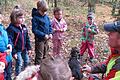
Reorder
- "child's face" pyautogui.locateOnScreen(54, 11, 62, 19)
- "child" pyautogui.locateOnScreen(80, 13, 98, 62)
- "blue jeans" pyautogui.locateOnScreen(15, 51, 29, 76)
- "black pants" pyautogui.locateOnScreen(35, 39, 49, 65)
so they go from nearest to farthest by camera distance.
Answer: "blue jeans" pyautogui.locateOnScreen(15, 51, 29, 76)
"black pants" pyautogui.locateOnScreen(35, 39, 49, 65)
"child's face" pyautogui.locateOnScreen(54, 11, 62, 19)
"child" pyautogui.locateOnScreen(80, 13, 98, 62)

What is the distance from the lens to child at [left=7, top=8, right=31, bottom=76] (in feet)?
18.2

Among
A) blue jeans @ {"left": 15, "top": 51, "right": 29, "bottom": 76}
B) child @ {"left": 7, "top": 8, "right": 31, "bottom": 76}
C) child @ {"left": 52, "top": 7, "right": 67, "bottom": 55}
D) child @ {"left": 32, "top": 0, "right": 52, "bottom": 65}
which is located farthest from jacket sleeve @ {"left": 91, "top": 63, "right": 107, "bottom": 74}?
child @ {"left": 52, "top": 7, "right": 67, "bottom": 55}

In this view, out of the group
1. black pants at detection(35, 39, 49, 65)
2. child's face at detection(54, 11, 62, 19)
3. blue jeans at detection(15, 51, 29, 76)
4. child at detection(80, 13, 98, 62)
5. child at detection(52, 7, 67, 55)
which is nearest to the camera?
blue jeans at detection(15, 51, 29, 76)

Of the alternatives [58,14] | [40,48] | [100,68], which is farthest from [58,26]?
[100,68]

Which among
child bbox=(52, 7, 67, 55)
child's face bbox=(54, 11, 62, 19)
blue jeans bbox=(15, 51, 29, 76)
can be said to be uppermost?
child's face bbox=(54, 11, 62, 19)

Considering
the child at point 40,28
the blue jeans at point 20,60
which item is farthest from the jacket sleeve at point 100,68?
the child at point 40,28

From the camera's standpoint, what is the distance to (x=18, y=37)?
5812 mm

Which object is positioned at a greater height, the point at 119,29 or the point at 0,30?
the point at 119,29

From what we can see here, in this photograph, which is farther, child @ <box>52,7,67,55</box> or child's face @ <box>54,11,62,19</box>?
child @ <box>52,7,67,55</box>

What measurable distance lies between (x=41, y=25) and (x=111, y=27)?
12.7ft

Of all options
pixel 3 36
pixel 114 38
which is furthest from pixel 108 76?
pixel 3 36

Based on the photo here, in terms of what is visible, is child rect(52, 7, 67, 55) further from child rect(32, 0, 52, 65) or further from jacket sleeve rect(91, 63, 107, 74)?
jacket sleeve rect(91, 63, 107, 74)

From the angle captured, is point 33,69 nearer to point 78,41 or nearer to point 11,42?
point 11,42

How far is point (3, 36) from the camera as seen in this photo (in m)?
5.12
